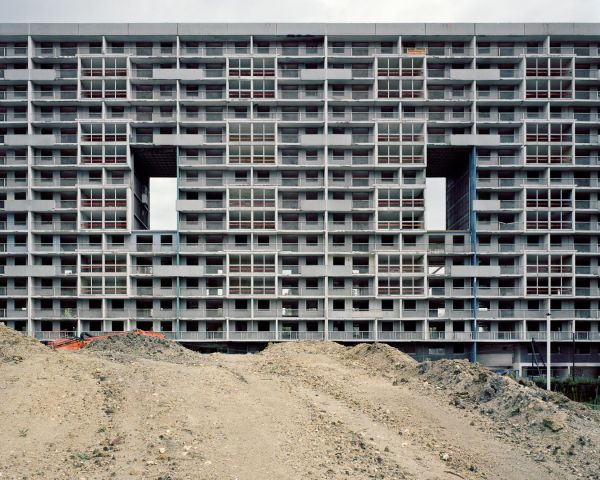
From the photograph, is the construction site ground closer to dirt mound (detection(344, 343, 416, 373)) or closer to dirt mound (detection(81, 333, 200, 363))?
dirt mound (detection(344, 343, 416, 373))

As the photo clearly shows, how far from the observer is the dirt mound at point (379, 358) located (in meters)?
37.6

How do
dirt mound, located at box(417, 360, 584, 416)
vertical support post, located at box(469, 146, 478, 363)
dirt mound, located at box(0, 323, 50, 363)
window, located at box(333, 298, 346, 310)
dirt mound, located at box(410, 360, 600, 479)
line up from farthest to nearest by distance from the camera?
1. window, located at box(333, 298, 346, 310)
2. vertical support post, located at box(469, 146, 478, 363)
3. dirt mound, located at box(0, 323, 50, 363)
4. dirt mound, located at box(417, 360, 584, 416)
5. dirt mound, located at box(410, 360, 600, 479)

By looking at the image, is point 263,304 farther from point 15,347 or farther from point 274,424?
point 274,424

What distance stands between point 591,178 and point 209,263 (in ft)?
151

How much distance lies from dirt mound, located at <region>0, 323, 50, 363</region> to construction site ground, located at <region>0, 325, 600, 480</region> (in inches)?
4.3

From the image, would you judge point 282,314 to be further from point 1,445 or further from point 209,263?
point 1,445

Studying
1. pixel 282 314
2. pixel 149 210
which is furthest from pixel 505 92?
pixel 149 210

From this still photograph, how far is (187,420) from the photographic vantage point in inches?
877

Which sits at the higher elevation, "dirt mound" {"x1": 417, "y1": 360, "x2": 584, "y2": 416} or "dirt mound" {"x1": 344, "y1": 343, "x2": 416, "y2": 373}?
"dirt mound" {"x1": 417, "y1": 360, "x2": 584, "y2": 416}

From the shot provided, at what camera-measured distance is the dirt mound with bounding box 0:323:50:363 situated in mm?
30742

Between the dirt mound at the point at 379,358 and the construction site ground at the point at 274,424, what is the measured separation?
13.0 feet

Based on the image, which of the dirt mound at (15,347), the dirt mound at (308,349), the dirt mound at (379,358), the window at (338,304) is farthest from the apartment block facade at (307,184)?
the dirt mound at (15,347)

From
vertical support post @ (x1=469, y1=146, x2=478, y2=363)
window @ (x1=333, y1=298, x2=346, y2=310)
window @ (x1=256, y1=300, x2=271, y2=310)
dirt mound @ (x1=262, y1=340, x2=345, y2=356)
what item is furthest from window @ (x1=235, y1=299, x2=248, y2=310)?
vertical support post @ (x1=469, y1=146, x2=478, y2=363)

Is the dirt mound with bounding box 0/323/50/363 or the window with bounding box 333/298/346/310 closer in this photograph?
the dirt mound with bounding box 0/323/50/363
